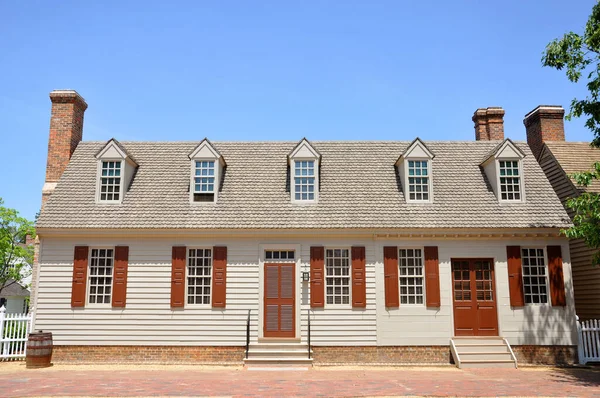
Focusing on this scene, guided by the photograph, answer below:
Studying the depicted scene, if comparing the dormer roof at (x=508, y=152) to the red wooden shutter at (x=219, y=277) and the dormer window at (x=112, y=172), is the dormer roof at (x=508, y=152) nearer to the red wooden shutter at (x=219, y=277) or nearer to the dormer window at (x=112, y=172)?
the red wooden shutter at (x=219, y=277)

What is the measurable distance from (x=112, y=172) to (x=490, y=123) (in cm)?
1464

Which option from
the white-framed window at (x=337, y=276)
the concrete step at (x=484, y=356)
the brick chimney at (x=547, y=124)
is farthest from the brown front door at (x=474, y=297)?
the brick chimney at (x=547, y=124)

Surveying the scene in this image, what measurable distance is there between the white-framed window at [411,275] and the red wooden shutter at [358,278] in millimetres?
1216

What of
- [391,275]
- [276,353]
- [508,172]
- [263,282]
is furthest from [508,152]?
[276,353]

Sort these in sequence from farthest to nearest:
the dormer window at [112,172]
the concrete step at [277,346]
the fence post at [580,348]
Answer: the dormer window at [112,172], the fence post at [580,348], the concrete step at [277,346]

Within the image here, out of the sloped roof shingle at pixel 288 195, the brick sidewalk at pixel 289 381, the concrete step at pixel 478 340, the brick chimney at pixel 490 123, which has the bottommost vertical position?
the brick sidewalk at pixel 289 381

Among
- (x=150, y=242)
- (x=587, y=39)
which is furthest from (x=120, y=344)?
(x=587, y=39)

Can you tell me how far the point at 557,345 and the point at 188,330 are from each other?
11.6 metres

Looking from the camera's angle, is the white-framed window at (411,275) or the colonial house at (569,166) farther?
the colonial house at (569,166)

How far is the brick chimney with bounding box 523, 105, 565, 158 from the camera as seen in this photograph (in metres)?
21.2

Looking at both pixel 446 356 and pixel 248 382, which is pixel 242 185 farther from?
pixel 446 356

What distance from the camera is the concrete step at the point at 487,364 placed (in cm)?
1490

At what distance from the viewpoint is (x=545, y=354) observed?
15.8 m

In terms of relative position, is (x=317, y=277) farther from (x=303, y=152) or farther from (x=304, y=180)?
(x=303, y=152)
